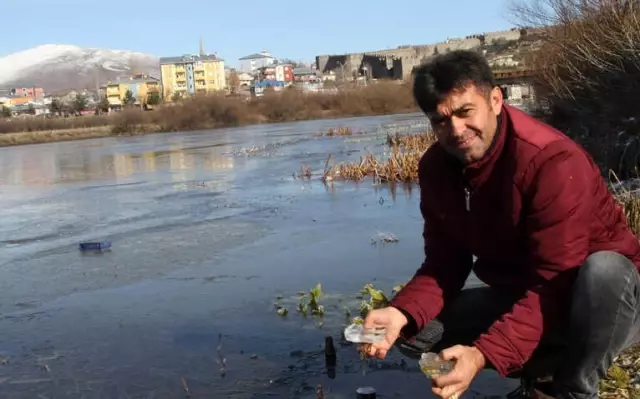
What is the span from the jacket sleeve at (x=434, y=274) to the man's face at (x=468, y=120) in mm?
349

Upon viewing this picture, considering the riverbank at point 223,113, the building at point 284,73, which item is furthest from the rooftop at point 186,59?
the riverbank at point 223,113

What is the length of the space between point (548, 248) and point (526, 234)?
119mm

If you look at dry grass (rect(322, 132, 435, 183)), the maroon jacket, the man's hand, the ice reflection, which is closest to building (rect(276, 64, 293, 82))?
the ice reflection

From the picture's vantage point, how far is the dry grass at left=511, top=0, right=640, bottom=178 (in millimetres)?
10547

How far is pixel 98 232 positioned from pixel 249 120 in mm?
52669

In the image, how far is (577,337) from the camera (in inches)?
80.7

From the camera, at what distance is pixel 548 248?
6.59ft

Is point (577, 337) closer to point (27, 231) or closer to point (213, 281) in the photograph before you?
point (213, 281)

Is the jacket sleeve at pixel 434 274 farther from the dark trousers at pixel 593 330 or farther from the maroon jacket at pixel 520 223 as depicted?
the dark trousers at pixel 593 330

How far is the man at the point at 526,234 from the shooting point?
1986mm

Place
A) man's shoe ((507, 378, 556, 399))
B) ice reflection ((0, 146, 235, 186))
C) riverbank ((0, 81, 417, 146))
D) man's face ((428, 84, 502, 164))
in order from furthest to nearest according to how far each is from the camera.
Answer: riverbank ((0, 81, 417, 146)), ice reflection ((0, 146, 235, 186)), man's shoe ((507, 378, 556, 399)), man's face ((428, 84, 502, 164))

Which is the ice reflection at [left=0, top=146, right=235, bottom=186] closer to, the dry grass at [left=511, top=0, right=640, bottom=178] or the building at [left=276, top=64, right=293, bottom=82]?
the dry grass at [left=511, top=0, right=640, bottom=178]

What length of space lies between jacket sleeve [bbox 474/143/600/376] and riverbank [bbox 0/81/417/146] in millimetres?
56477

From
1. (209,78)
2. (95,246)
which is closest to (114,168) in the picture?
(95,246)
